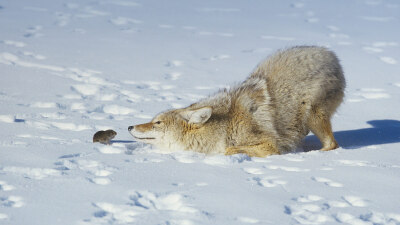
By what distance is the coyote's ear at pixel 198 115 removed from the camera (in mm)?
6301

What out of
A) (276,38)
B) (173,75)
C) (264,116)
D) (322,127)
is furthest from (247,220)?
(276,38)

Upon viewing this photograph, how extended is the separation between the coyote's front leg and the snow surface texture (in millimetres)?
209

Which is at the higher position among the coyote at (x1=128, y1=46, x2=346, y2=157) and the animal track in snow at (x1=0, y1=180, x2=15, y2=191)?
the coyote at (x1=128, y1=46, x2=346, y2=157)

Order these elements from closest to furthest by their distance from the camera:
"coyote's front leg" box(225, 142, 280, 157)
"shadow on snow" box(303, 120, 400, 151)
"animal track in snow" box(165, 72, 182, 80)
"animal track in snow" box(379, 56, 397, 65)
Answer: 1. "coyote's front leg" box(225, 142, 280, 157)
2. "shadow on snow" box(303, 120, 400, 151)
3. "animal track in snow" box(165, 72, 182, 80)
4. "animal track in snow" box(379, 56, 397, 65)

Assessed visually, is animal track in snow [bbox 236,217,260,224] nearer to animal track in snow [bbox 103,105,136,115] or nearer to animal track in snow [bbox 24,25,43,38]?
animal track in snow [bbox 103,105,136,115]

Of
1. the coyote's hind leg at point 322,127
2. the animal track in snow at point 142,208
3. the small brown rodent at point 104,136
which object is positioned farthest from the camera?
the coyote's hind leg at point 322,127

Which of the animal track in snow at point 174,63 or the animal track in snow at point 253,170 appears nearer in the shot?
the animal track in snow at point 253,170

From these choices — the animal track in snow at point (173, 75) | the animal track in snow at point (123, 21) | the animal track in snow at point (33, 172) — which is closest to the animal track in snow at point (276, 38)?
the animal track in snow at point (123, 21)

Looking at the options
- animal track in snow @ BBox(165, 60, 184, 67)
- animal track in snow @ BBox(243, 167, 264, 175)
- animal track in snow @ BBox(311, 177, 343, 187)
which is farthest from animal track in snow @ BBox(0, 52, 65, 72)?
animal track in snow @ BBox(311, 177, 343, 187)

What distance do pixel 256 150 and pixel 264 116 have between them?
46 centimetres

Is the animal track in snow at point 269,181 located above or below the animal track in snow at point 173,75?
below

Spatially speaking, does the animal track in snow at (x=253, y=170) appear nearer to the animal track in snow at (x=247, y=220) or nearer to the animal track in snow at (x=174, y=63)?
the animal track in snow at (x=247, y=220)

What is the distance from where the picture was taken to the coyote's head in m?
6.38

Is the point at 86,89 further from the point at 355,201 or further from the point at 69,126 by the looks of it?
the point at 355,201
